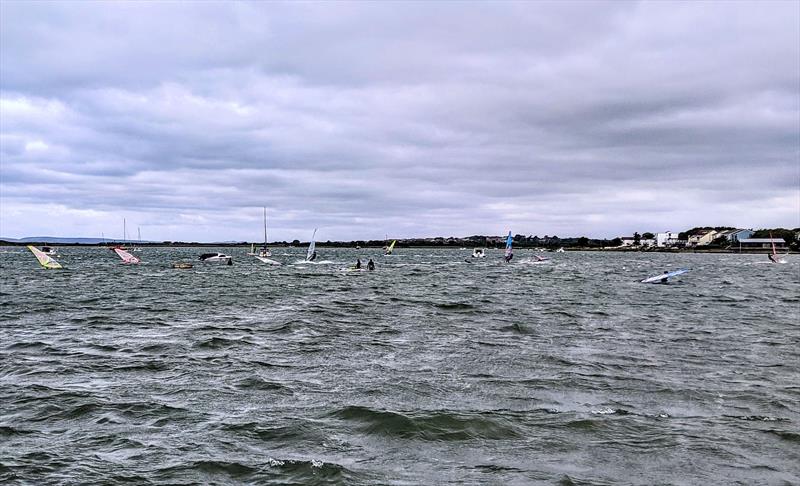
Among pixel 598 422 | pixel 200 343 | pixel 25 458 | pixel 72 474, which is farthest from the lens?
pixel 200 343

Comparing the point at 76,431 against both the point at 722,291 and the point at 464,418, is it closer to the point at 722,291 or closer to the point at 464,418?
the point at 464,418

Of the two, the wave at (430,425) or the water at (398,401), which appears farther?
the wave at (430,425)

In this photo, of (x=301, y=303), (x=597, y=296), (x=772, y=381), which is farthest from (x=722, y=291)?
(x=772, y=381)

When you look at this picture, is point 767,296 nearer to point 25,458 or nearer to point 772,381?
point 772,381

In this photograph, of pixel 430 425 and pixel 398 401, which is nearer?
pixel 430 425

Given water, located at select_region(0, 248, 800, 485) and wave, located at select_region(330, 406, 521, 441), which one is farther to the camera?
wave, located at select_region(330, 406, 521, 441)

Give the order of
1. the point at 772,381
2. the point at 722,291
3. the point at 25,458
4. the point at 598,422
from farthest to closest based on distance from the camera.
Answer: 1. the point at 722,291
2. the point at 772,381
3. the point at 598,422
4. the point at 25,458

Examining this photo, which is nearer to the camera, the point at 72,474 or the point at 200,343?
the point at 72,474

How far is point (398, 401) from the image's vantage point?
1268cm

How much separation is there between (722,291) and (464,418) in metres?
43.8

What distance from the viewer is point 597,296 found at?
42.3 meters

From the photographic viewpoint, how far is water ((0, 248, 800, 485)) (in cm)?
887

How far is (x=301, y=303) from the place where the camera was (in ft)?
118

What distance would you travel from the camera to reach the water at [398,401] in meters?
8.87
